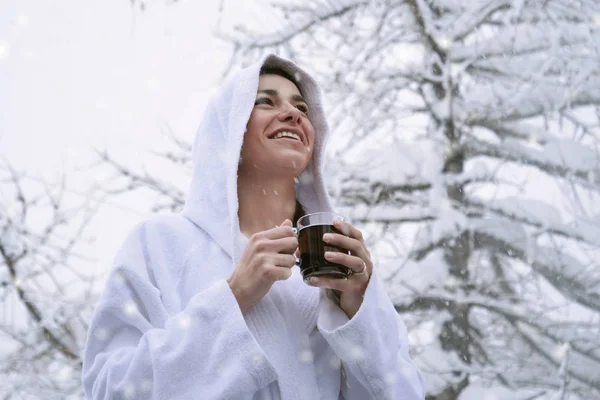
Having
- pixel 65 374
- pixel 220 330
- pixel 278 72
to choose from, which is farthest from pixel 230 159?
pixel 65 374

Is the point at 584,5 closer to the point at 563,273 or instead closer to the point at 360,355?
the point at 563,273

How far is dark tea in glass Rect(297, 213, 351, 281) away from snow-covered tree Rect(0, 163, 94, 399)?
12.2 feet

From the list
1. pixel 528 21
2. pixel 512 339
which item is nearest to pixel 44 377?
pixel 512 339

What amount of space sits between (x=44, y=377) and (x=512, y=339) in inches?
139

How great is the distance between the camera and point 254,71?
1.73 m

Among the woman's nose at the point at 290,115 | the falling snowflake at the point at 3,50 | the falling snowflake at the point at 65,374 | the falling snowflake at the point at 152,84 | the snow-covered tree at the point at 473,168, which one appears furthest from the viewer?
the falling snowflake at the point at 152,84

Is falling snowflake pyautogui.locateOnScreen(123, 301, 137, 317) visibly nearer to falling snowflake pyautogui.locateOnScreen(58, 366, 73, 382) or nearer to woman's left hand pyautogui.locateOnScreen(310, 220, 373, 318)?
woman's left hand pyautogui.locateOnScreen(310, 220, 373, 318)

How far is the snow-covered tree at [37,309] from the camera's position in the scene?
14.9 feet

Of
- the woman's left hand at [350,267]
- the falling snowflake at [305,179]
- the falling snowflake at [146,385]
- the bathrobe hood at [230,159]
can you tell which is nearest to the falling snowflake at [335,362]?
the woman's left hand at [350,267]

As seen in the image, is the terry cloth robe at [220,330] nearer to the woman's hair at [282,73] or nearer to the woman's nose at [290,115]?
the woman's nose at [290,115]

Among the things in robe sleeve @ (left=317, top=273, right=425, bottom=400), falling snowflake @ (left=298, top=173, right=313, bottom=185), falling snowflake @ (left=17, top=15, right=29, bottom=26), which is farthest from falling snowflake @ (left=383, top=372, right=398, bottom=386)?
falling snowflake @ (left=17, top=15, right=29, bottom=26)

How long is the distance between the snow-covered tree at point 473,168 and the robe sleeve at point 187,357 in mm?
2825

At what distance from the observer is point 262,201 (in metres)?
1.64

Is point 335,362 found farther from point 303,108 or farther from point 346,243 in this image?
point 303,108
